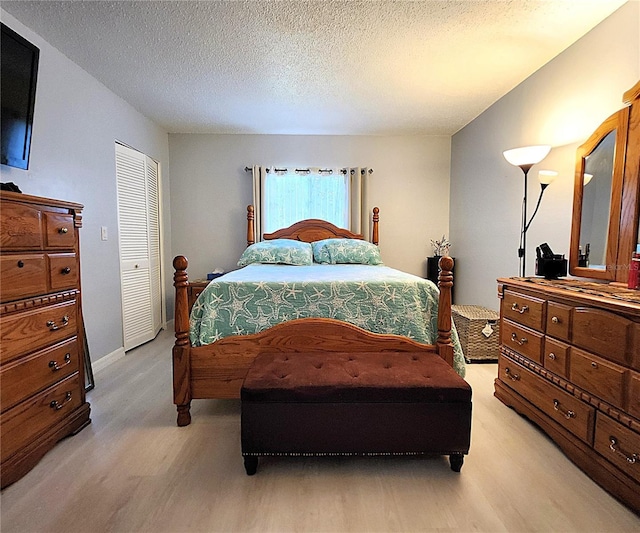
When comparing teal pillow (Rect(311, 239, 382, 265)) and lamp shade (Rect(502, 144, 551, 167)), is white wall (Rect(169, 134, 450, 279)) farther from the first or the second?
lamp shade (Rect(502, 144, 551, 167))

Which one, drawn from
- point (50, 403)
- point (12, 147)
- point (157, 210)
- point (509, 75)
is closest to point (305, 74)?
point (509, 75)

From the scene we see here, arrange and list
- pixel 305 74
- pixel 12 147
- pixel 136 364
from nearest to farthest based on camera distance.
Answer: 1. pixel 12 147
2. pixel 305 74
3. pixel 136 364

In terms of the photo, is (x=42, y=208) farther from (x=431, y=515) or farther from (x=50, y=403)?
(x=431, y=515)

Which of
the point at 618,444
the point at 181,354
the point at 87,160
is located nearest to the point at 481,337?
the point at 618,444

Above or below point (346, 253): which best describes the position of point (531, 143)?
above

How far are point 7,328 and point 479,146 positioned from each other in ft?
13.3

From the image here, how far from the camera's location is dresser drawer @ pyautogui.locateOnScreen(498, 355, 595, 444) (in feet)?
4.97

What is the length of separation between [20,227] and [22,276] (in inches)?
8.8

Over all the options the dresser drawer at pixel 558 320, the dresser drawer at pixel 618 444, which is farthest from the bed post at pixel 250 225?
the dresser drawer at pixel 618 444

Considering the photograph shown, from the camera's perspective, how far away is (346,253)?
11.7ft

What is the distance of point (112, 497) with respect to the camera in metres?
1.37

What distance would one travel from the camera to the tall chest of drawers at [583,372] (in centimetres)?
131

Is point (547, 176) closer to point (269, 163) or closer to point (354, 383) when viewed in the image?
point (354, 383)

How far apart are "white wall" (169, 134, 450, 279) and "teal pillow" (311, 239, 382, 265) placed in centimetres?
82
